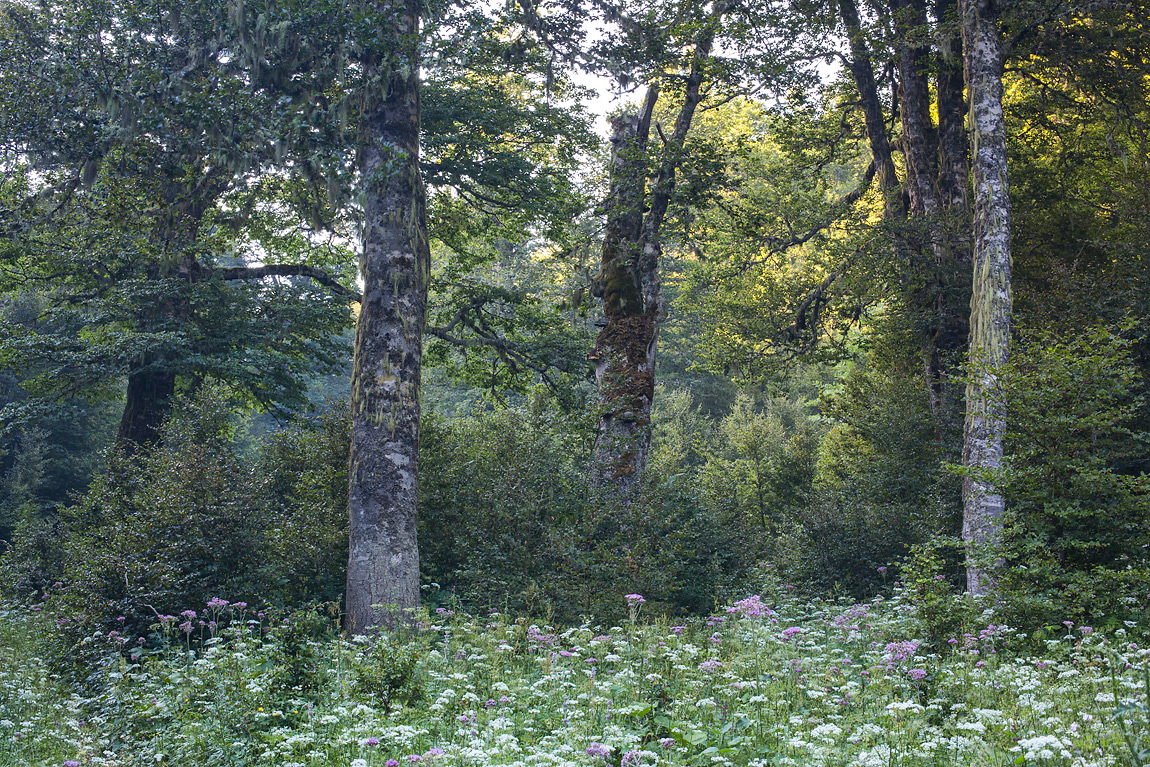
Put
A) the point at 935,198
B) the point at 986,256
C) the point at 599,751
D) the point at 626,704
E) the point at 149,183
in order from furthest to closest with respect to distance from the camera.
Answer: the point at 935,198, the point at 149,183, the point at 986,256, the point at 626,704, the point at 599,751

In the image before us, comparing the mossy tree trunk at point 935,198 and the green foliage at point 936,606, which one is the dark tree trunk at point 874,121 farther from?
the green foliage at point 936,606

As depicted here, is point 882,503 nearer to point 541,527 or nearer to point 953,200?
point 953,200

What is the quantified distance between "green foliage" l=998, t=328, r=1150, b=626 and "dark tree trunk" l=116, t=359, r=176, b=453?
590 inches

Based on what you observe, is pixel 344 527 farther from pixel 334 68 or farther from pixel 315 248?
pixel 315 248

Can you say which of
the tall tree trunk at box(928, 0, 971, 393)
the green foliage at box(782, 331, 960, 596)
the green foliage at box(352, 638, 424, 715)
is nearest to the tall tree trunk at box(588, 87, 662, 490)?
the green foliage at box(782, 331, 960, 596)

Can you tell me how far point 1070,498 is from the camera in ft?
22.3

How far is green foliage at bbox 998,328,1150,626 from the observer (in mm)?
6180

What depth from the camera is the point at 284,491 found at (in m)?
12.7

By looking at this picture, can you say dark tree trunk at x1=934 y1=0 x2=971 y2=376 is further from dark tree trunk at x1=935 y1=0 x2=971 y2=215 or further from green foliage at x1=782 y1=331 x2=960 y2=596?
green foliage at x1=782 y1=331 x2=960 y2=596

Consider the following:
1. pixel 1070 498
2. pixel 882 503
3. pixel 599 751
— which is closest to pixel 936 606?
pixel 1070 498

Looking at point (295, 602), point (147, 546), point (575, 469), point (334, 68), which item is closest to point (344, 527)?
point (295, 602)

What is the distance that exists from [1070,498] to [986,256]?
426 cm

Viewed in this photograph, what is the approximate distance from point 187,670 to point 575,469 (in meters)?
6.51

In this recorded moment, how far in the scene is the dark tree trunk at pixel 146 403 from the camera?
15.6 m
